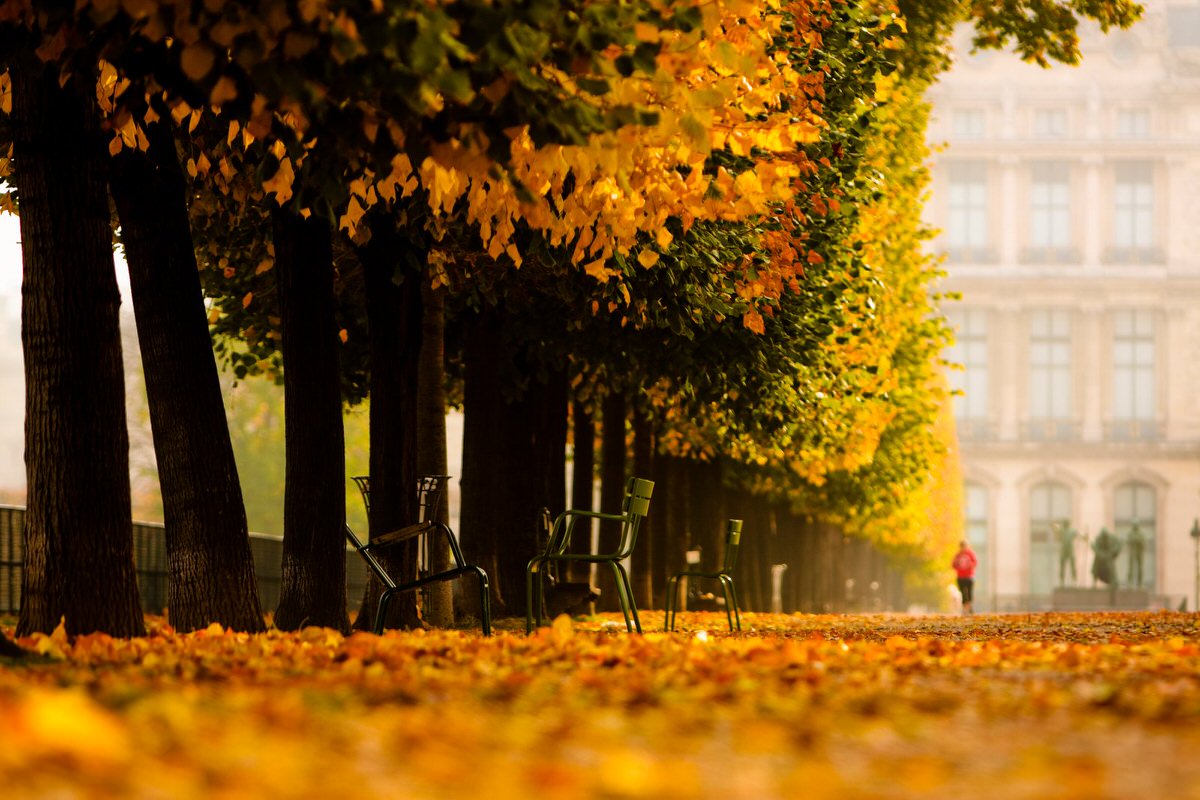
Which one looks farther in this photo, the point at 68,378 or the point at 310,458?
the point at 310,458

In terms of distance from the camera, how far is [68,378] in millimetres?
9859

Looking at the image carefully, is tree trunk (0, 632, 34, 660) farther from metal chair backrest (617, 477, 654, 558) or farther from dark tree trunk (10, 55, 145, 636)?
metal chair backrest (617, 477, 654, 558)

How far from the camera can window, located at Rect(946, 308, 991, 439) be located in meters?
114

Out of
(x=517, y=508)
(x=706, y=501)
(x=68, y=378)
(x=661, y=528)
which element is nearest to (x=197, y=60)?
(x=68, y=378)

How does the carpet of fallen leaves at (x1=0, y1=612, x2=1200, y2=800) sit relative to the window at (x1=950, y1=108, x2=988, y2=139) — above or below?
below

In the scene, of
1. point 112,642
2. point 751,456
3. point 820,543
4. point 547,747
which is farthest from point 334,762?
point 820,543

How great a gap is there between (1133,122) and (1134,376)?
15127mm

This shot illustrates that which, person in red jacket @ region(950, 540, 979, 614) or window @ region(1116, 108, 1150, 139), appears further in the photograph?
window @ region(1116, 108, 1150, 139)

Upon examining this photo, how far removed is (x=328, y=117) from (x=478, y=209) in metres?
2.92

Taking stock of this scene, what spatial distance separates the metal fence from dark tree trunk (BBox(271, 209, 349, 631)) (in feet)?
7.10

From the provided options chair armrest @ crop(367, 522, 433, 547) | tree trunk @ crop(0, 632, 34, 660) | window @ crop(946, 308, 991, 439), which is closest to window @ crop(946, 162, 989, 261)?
window @ crop(946, 308, 991, 439)

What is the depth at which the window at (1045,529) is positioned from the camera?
11025cm

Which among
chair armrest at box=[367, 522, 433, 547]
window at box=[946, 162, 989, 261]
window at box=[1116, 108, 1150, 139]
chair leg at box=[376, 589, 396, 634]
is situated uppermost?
window at box=[1116, 108, 1150, 139]

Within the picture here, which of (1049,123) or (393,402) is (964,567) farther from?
(1049,123)
